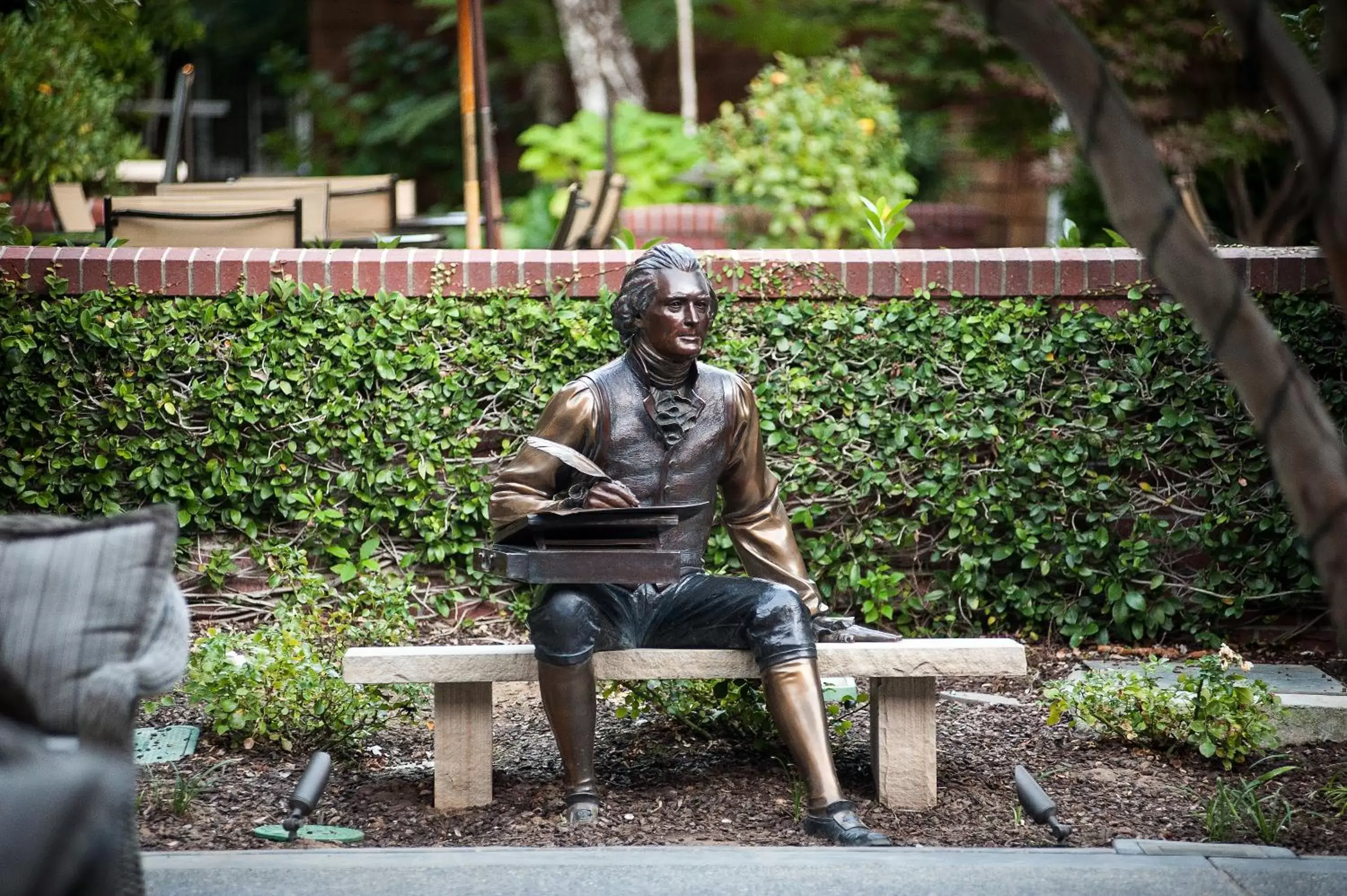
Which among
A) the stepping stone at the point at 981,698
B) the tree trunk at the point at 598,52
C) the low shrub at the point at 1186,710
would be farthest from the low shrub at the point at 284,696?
the tree trunk at the point at 598,52

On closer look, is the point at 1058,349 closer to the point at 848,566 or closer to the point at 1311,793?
the point at 848,566

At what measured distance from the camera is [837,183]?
1020 centimetres

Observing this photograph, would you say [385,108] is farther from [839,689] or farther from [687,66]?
[839,689]

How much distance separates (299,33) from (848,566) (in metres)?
15.2

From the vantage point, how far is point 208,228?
641 centimetres

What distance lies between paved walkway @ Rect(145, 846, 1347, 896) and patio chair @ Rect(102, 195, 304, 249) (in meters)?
3.30

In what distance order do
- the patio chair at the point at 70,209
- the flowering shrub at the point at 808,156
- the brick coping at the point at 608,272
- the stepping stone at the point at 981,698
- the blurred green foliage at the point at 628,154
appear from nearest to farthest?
the stepping stone at the point at 981,698 → the brick coping at the point at 608,272 → the patio chair at the point at 70,209 → the flowering shrub at the point at 808,156 → the blurred green foliage at the point at 628,154

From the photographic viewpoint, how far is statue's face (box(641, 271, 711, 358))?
429cm

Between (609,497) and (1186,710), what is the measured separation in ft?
6.26

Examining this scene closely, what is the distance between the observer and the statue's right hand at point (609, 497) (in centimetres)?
414

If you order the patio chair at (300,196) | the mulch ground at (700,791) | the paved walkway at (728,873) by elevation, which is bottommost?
the mulch ground at (700,791)

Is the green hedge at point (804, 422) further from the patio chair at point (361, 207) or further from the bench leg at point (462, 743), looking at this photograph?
the patio chair at point (361, 207)

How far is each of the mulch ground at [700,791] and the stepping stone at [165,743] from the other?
0.16 feet

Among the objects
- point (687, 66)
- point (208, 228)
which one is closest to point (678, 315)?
point (208, 228)
